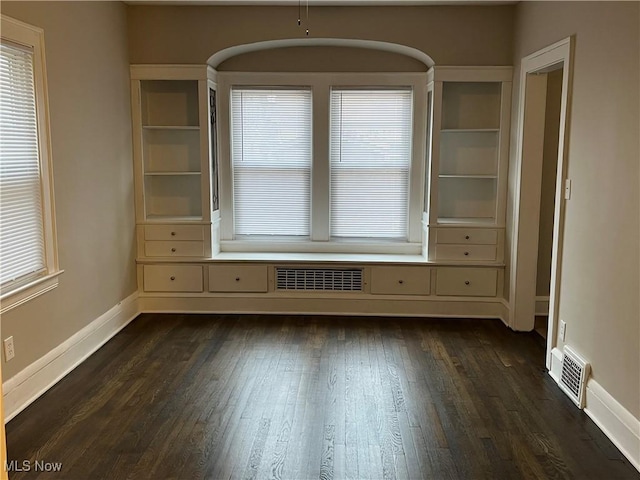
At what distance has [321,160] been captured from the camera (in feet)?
17.1

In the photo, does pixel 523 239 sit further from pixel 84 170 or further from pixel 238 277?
pixel 84 170

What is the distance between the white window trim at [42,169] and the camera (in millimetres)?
3062

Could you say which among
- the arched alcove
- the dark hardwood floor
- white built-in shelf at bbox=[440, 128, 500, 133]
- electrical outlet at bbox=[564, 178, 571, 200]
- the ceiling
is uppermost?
the ceiling

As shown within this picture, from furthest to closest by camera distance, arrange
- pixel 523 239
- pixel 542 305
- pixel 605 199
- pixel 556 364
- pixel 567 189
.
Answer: pixel 542 305, pixel 523 239, pixel 556 364, pixel 567 189, pixel 605 199

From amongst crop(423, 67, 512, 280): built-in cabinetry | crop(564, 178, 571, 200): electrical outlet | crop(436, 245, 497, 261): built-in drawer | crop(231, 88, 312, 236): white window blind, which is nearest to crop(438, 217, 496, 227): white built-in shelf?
crop(423, 67, 512, 280): built-in cabinetry

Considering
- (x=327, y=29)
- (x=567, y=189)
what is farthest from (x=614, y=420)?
(x=327, y=29)

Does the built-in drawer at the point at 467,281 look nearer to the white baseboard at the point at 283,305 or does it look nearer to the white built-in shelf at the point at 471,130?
the white baseboard at the point at 283,305

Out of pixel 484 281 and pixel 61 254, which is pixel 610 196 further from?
pixel 61 254

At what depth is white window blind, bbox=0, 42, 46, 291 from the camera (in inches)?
119

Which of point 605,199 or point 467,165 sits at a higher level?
point 467,165

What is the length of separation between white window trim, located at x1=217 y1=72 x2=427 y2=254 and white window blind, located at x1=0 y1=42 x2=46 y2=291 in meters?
2.13

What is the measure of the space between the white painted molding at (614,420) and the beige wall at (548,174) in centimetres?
206

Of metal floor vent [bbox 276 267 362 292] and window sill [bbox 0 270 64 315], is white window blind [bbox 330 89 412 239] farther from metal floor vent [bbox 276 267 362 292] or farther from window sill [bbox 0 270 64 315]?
window sill [bbox 0 270 64 315]

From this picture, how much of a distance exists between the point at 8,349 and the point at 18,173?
98 centimetres
